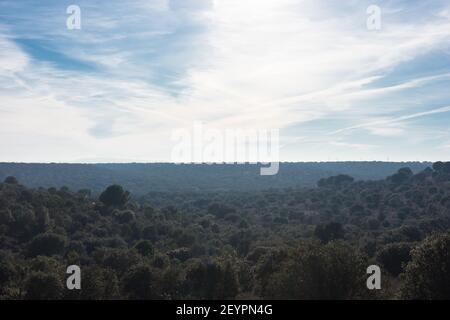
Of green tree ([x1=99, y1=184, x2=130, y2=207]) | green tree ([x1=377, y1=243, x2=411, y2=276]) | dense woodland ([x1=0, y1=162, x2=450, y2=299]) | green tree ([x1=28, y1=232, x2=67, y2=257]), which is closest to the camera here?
dense woodland ([x1=0, y1=162, x2=450, y2=299])

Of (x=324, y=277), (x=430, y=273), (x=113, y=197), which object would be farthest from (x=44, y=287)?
Result: (x=113, y=197)

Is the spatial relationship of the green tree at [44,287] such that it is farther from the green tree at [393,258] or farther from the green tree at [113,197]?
the green tree at [113,197]

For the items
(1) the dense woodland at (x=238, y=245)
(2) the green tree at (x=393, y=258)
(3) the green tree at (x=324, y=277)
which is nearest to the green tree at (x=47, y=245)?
(1) the dense woodland at (x=238, y=245)

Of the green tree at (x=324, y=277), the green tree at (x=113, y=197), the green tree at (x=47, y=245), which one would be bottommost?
the green tree at (x=47, y=245)

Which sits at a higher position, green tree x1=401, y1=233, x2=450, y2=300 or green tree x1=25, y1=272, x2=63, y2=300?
green tree x1=401, y1=233, x2=450, y2=300

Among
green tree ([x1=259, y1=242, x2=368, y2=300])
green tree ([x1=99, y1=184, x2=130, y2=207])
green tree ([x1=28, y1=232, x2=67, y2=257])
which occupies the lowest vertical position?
green tree ([x1=28, y1=232, x2=67, y2=257])

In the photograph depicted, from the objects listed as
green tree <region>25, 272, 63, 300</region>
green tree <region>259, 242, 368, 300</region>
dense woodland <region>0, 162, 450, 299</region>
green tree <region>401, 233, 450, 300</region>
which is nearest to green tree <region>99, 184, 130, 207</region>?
dense woodland <region>0, 162, 450, 299</region>

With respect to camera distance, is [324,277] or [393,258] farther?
[393,258]

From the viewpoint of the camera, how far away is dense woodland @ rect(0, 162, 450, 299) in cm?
2341

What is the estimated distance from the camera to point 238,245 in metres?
61.9

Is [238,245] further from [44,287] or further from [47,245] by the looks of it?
[44,287]

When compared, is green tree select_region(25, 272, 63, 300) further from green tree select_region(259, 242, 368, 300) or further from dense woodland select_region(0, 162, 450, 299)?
green tree select_region(259, 242, 368, 300)

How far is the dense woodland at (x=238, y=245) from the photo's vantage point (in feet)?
76.8

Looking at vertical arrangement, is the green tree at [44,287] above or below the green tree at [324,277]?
below
